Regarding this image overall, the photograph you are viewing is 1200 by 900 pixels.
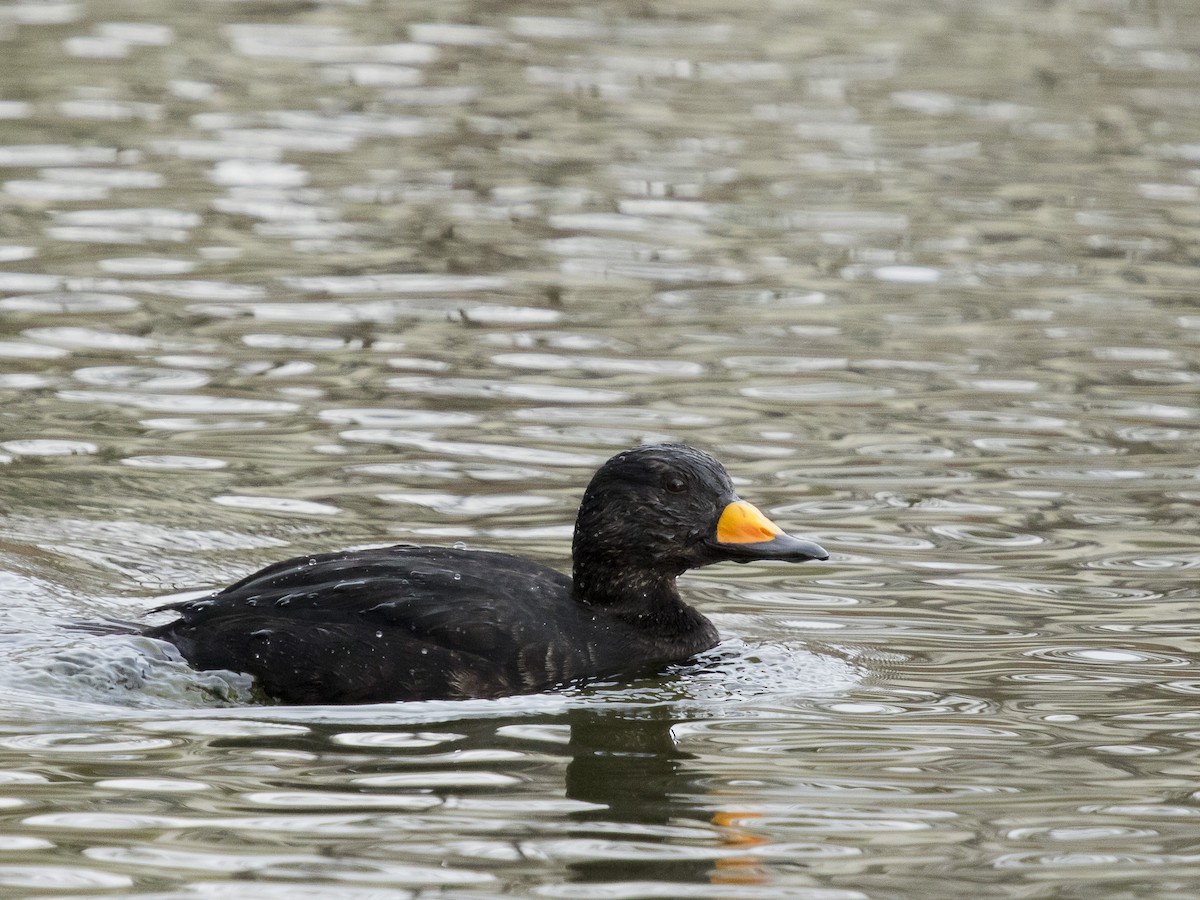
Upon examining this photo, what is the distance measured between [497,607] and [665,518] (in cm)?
84

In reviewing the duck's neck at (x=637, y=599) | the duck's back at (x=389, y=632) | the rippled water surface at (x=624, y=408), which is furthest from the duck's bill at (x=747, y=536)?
the duck's back at (x=389, y=632)

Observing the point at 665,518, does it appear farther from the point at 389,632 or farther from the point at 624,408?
the point at 624,408

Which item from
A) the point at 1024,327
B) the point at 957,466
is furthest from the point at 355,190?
the point at 957,466

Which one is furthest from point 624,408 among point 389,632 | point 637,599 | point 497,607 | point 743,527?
point 389,632

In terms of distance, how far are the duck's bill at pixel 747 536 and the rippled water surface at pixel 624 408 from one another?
18.9 inches

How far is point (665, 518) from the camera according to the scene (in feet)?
28.1

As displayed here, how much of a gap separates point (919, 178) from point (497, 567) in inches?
398

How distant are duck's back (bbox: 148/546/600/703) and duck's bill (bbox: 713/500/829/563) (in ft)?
2.03

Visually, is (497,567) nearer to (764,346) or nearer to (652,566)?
(652,566)

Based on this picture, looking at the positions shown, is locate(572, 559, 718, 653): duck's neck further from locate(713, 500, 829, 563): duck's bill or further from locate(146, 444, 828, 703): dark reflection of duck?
locate(713, 500, 829, 563): duck's bill

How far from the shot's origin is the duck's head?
28.0 feet

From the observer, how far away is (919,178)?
17.7 metres

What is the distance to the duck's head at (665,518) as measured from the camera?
8.54 m

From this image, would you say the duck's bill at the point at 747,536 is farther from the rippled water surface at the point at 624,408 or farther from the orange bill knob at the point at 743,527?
the rippled water surface at the point at 624,408
